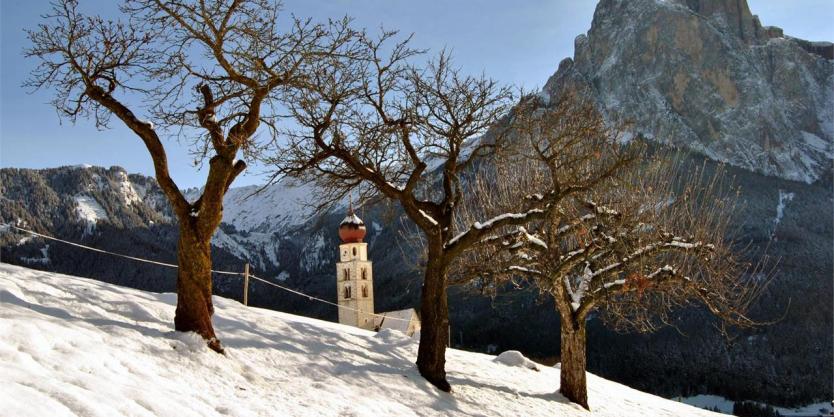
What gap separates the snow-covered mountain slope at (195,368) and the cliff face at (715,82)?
531ft

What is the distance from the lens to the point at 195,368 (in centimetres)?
873

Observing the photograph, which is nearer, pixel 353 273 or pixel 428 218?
pixel 428 218

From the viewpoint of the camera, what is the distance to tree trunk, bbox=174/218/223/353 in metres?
9.70

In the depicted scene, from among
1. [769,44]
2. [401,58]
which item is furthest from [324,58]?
[769,44]

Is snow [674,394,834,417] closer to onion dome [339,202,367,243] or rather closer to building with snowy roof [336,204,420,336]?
building with snowy roof [336,204,420,336]

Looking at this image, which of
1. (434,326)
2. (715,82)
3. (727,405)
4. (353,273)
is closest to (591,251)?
(434,326)

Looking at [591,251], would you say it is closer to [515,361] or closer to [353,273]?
[515,361]

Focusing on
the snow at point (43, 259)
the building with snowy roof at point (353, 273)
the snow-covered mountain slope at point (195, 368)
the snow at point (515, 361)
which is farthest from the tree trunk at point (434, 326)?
the snow at point (43, 259)

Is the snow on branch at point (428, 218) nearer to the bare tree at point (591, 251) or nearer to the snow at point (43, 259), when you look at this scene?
the bare tree at point (591, 251)

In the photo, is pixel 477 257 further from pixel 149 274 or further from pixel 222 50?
pixel 149 274

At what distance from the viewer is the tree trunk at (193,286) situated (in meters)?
9.70

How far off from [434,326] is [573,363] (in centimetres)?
409

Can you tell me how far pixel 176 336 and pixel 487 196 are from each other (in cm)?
1061

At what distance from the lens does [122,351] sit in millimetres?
8305
